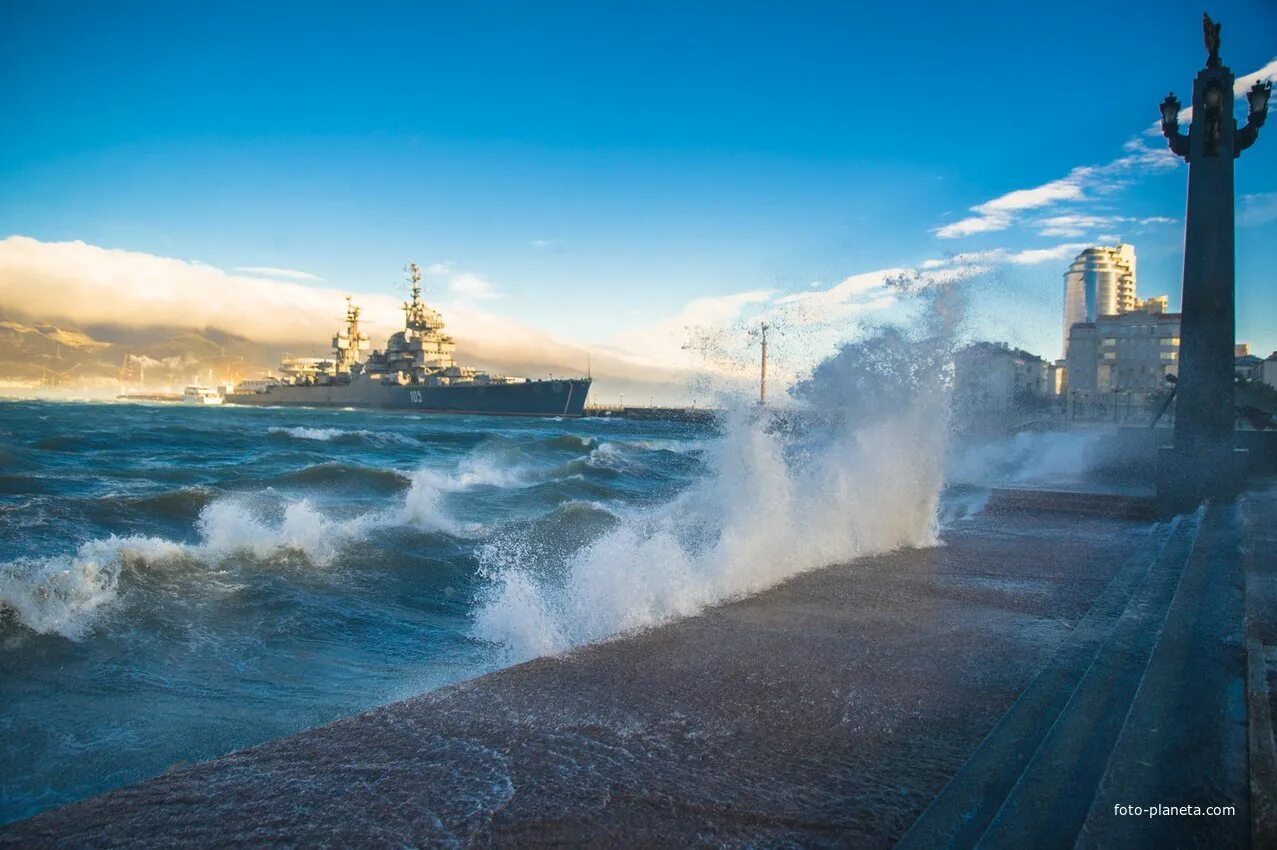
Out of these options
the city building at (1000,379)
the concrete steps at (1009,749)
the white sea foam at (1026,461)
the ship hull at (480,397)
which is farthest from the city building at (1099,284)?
the concrete steps at (1009,749)

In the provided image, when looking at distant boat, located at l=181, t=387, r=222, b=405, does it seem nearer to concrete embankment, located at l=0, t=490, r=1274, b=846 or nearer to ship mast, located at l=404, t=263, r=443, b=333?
ship mast, located at l=404, t=263, r=443, b=333

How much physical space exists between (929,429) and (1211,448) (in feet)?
13.7

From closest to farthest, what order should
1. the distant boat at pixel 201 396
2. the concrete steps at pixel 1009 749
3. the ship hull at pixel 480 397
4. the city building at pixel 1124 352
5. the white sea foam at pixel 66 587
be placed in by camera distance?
1. the concrete steps at pixel 1009 749
2. the white sea foam at pixel 66 587
3. the ship hull at pixel 480 397
4. the city building at pixel 1124 352
5. the distant boat at pixel 201 396

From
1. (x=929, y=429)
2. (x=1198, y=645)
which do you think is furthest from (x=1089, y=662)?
(x=929, y=429)

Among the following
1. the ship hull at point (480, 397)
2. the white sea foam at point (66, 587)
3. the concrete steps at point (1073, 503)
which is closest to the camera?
the white sea foam at point (66, 587)

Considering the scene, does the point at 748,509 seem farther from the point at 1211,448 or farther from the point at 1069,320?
the point at 1069,320

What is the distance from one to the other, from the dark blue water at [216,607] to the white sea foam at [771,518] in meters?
0.51

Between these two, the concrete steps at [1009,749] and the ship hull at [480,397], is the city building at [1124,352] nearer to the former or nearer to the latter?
the ship hull at [480,397]

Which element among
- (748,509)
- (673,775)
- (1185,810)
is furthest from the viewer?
Answer: (748,509)

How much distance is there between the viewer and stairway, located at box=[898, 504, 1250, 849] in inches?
72.6

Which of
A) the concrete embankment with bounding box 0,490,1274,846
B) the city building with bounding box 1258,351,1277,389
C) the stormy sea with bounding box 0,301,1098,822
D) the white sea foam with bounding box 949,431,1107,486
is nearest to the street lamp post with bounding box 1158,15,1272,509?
the white sea foam with bounding box 949,431,1107,486

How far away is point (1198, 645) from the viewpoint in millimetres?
3156

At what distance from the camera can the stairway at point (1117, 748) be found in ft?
6.05

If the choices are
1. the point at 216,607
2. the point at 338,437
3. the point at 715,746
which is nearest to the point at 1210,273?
the point at 715,746
